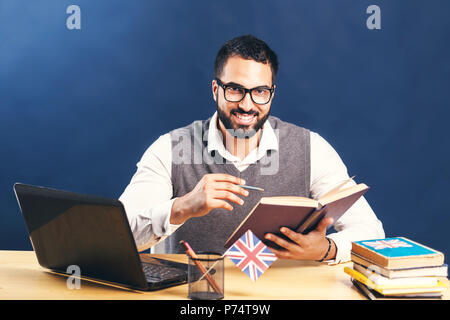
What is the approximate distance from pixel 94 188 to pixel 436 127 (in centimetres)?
197

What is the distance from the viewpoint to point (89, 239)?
1174 millimetres

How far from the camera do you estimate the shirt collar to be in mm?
2008

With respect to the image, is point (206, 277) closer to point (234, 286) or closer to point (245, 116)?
point (234, 286)

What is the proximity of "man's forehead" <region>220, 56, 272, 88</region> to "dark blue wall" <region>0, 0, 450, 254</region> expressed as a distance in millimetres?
895

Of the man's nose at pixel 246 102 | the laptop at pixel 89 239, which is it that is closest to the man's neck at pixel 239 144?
the man's nose at pixel 246 102

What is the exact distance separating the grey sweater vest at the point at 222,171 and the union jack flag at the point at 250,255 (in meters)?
0.79

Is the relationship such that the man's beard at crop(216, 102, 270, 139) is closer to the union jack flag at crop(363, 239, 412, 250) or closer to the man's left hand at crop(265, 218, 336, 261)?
the man's left hand at crop(265, 218, 336, 261)

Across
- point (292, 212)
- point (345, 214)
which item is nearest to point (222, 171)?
point (345, 214)

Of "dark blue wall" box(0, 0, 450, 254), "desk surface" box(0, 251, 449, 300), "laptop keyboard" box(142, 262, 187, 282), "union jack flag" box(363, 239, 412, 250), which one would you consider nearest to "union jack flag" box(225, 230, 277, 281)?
"desk surface" box(0, 251, 449, 300)

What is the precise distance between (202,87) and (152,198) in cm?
116

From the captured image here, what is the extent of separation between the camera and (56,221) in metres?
1.23

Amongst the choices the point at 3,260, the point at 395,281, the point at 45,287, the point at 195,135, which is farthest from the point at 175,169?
the point at 395,281

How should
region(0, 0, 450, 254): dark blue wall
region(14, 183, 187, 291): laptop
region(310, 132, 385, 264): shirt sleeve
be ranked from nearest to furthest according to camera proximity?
region(14, 183, 187, 291): laptop < region(310, 132, 385, 264): shirt sleeve < region(0, 0, 450, 254): dark blue wall

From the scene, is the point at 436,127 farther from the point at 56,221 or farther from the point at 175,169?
the point at 56,221
